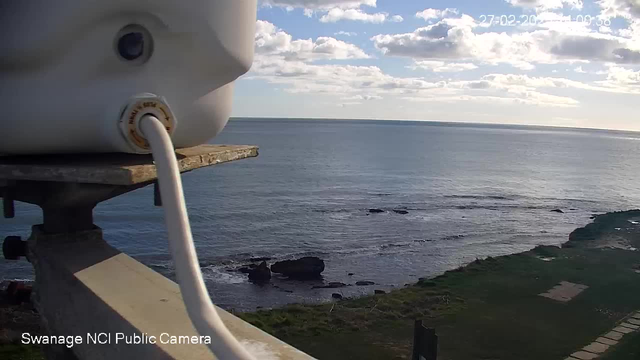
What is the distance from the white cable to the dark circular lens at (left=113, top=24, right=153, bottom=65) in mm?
1114

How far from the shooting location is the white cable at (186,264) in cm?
256

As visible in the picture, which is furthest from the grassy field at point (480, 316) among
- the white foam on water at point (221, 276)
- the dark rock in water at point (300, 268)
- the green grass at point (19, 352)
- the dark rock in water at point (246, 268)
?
the dark rock in water at point (246, 268)

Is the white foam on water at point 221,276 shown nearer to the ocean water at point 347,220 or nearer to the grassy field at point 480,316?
the ocean water at point 347,220

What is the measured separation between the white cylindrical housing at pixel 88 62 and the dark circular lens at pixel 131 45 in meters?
0.02

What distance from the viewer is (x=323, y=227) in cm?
4284

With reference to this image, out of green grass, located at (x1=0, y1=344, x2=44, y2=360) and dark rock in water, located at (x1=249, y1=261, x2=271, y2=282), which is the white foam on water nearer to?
dark rock in water, located at (x1=249, y1=261, x2=271, y2=282)

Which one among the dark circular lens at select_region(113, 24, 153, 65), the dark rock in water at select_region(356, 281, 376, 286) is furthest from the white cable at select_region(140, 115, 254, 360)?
the dark rock in water at select_region(356, 281, 376, 286)

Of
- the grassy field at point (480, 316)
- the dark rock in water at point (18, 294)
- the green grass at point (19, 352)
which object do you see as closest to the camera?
the green grass at point (19, 352)

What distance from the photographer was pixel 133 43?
437 centimetres

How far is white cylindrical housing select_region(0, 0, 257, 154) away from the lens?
13.6 ft

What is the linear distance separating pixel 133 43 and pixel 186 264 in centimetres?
223

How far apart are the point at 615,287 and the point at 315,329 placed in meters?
14.3

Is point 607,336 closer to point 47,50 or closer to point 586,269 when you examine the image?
point 586,269

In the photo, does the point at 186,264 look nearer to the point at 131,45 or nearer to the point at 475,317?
the point at 131,45
